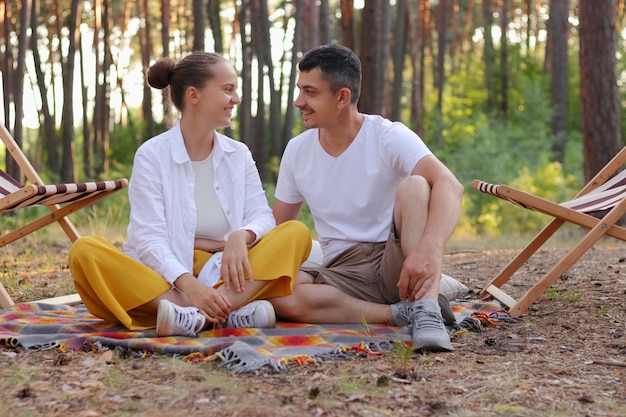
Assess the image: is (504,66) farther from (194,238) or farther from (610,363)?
(610,363)

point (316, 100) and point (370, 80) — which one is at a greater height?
point (370, 80)

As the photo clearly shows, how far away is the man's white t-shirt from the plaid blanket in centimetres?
46

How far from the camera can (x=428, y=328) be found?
10.5 feet

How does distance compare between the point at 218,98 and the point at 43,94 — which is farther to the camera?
the point at 43,94

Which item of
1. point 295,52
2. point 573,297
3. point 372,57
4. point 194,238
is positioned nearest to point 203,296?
point 194,238

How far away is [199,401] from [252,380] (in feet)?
1.02

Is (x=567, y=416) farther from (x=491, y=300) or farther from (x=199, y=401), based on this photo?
(x=491, y=300)

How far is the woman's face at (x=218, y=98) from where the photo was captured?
3643mm

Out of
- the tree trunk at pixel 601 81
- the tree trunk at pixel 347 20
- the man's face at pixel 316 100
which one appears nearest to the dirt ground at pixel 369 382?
the man's face at pixel 316 100

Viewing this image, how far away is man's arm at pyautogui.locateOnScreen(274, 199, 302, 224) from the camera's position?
400 cm

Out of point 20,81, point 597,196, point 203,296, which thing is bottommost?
point 203,296

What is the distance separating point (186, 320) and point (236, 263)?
0.98 feet

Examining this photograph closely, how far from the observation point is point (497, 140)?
19.2 metres

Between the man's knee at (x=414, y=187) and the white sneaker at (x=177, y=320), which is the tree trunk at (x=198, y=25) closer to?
the man's knee at (x=414, y=187)
